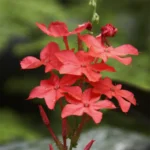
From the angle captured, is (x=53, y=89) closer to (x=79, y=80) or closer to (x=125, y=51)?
(x=79, y=80)

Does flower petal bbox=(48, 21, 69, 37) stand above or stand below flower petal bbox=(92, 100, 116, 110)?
above

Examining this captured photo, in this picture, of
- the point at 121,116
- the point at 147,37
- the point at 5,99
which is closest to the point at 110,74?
the point at 121,116

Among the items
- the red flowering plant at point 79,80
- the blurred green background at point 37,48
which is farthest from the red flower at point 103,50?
the blurred green background at point 37,48

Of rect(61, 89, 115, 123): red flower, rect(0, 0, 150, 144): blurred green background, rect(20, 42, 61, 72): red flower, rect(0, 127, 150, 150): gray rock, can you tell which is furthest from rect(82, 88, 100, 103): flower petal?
→ rect(0, 0, 150, 144): blurred green background

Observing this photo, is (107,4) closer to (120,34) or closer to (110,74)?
(120,34)

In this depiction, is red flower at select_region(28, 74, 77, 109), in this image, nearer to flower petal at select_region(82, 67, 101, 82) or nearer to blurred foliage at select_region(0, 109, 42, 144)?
flower petal at select_region(82, 67, 101, 82)

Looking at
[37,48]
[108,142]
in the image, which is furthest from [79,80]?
[37,48]
